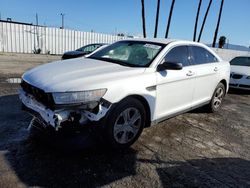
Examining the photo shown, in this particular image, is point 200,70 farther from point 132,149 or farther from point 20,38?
point 20,38

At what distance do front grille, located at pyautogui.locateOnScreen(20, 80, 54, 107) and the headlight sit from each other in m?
0.08

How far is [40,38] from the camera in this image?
22.0 m

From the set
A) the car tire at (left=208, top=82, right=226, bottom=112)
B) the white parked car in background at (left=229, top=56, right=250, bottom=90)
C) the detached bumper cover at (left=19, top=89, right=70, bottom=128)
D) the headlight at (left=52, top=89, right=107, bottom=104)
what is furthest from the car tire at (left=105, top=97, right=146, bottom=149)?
the white parked car in background at (left=229, top=56, right=250, bottom=90)

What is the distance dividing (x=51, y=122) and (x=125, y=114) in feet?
3.29

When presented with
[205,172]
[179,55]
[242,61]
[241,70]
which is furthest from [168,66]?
[242,61]

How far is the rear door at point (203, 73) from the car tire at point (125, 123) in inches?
65.8

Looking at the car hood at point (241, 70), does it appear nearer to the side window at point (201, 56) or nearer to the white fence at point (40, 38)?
the side window at point (201, 56)

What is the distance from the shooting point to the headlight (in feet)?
9.37

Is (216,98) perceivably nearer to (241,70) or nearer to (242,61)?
(241,70)

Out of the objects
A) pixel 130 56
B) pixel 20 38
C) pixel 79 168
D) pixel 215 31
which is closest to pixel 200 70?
pixel 130 56

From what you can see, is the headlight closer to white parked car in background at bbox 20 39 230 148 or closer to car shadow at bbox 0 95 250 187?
white parked car in background at bbox 20 39 230 148

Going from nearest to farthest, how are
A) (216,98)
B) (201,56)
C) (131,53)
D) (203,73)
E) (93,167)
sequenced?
1. (93,167)
2. (131,53)
3. (203,73)
4. (201,56)
5. (216,98)

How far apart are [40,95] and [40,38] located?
67.9 feet

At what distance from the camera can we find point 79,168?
9.71 ft
